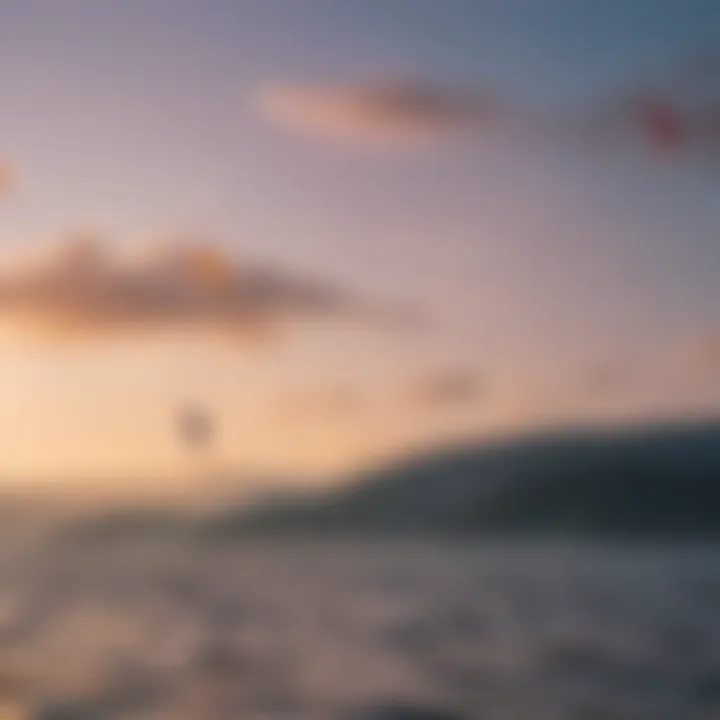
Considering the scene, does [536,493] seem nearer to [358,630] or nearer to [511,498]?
[511,498]

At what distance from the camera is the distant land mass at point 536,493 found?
1810 millimetres

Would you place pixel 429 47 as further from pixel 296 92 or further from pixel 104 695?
pixel 104 695

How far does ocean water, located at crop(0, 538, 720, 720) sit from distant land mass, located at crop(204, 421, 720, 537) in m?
0.04

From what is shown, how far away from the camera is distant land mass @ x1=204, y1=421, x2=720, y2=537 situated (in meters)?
1.81

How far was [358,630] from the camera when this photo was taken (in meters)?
1.77

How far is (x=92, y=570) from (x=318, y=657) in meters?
0.41

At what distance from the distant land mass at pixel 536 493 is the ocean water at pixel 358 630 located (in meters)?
0.04

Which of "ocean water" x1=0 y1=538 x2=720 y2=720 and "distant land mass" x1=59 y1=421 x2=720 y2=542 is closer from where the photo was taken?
"ocean water" x1=0 y1=538 x2=720 y2=720

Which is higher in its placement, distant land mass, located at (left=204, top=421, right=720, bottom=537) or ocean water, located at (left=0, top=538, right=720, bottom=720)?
distant land mass, located at (left=204, top=421, right=720, bottom=537)

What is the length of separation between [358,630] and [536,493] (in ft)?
1.25

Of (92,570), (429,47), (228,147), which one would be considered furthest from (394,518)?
(429,47)

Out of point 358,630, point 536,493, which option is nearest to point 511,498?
point 536,493

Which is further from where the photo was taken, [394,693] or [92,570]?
[92,570]

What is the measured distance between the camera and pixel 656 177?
6.25 ft
